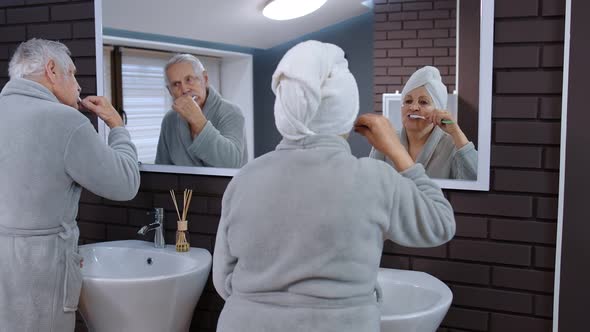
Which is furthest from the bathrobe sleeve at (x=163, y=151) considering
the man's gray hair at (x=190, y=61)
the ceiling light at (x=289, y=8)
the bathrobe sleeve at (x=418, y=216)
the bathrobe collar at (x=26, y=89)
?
the bathrobe sleeve at (x=418, y=216)

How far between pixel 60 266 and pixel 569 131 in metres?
1.55

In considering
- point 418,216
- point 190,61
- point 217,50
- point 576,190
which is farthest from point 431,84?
point 190,61

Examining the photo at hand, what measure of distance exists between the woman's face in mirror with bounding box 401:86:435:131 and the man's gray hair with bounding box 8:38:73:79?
3.67 feet

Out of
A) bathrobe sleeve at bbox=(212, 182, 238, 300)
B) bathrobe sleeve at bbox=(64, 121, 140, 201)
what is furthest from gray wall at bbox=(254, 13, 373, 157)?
bathrobe sleeve at bbox=(212, 182, 238, 300)

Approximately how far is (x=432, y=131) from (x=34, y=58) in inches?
49.8

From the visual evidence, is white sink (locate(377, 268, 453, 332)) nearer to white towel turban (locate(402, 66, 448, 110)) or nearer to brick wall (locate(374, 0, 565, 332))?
brick wall (locate(374, 0, 565, 332))

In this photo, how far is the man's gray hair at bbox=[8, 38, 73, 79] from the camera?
186 cm

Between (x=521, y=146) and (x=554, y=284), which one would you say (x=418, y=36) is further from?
(x=554, y=284)

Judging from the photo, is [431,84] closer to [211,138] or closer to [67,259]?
[211,138]

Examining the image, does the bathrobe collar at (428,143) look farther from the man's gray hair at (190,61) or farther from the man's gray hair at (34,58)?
the man's gray hair at (34,58)

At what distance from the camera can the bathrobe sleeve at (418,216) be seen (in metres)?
1.24

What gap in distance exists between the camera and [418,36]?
1.75 metres

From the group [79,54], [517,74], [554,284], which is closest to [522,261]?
[554,284]

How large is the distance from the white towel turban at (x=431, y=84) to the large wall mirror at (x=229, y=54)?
0.04 m
